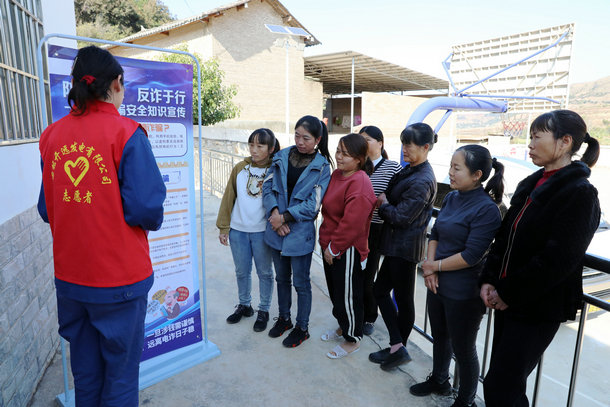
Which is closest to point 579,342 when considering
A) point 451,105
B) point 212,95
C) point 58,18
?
point 58,18

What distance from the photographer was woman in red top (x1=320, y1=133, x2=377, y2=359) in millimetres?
2498

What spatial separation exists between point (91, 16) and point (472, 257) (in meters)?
34.4

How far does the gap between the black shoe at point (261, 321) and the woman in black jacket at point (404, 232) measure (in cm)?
88

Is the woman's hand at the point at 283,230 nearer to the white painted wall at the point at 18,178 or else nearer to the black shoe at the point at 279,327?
the black shoe at the point at 279,327

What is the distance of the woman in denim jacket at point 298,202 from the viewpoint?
8.91 ft

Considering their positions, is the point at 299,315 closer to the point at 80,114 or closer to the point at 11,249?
the point at 11,249

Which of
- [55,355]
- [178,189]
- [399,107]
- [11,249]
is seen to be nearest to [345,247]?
[178,189]

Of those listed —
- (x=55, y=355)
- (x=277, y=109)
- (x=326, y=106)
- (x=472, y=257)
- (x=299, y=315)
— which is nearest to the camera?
(x=472, y=257)

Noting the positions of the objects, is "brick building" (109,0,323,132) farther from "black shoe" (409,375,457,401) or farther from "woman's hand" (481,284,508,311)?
"woman's hand" (481,284,508,311)

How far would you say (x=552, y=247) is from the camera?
1.53 meters

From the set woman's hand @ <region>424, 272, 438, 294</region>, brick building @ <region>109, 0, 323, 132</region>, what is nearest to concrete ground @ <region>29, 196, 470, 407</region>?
woman's hand @ <region>424, 272, 438, 294</region>

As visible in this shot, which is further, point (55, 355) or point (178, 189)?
point (55, 355)

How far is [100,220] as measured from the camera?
1.49m

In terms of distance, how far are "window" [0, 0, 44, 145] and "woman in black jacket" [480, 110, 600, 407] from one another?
105 inches
